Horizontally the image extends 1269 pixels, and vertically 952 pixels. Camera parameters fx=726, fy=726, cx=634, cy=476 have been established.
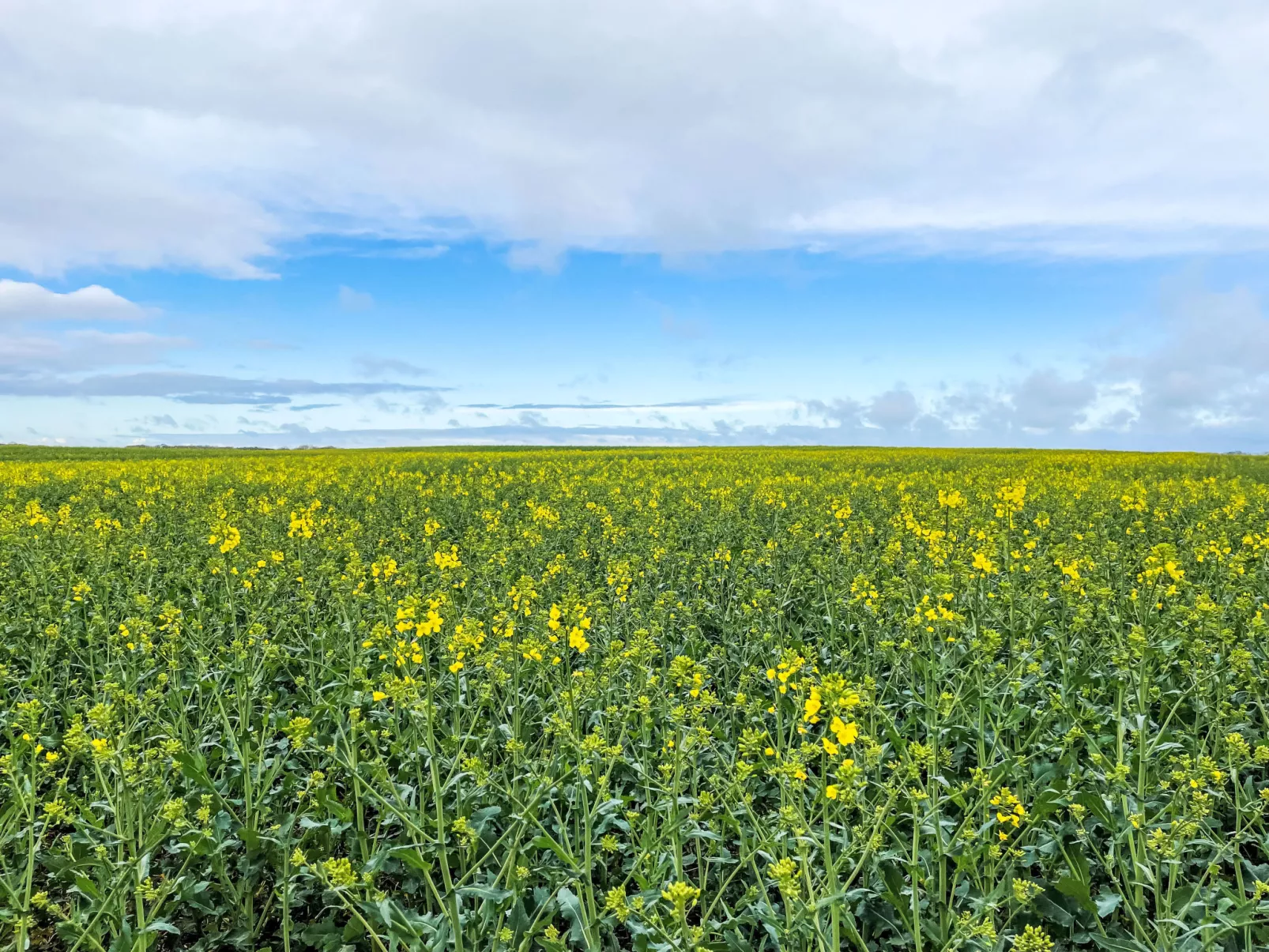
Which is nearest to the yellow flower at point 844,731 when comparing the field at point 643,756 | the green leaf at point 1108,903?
the field at point 643,756

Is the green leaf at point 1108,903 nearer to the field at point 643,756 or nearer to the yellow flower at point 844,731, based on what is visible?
the field at point 643,756

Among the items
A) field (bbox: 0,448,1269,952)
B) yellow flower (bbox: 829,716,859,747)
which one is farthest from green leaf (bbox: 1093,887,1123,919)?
yellow flower (bbox: 829,716,859,747)

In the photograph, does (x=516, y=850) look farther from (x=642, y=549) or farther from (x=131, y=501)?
(x=131, y=501)

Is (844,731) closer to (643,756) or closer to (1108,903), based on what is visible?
(643,756)

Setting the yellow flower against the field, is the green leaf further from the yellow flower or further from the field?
the yellow flower

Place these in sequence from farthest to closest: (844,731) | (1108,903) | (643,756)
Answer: (643,756)
(1108,903)
(844,731)

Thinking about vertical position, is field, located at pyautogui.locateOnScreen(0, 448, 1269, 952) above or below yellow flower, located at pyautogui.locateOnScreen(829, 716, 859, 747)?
below

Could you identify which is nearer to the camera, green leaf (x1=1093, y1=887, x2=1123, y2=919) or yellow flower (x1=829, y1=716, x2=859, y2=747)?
yellow flower (x1=829, y1=716, x2=859, y2=747)

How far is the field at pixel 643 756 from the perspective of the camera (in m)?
3.21

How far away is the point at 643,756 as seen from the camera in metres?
4.03

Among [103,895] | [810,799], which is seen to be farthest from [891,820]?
[103,895]

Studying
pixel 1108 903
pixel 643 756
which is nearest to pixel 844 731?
pixel 643 756

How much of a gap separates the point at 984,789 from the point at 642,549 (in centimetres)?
560

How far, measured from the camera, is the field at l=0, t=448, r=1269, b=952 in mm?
3213
